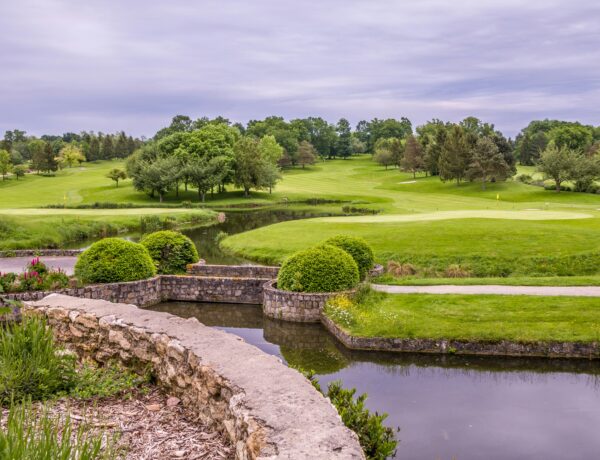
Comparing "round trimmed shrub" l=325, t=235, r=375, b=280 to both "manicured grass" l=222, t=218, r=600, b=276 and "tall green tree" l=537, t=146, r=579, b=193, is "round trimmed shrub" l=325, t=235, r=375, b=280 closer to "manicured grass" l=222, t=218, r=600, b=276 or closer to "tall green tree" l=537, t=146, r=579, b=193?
"manicured grass" l=222, t=218, r=600, b=276

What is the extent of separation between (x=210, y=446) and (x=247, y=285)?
14.8 m

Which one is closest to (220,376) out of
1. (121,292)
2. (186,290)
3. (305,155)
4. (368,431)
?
(368,431)

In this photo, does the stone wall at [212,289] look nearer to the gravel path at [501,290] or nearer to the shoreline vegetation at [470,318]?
the shoreline vegetation at [470,318]

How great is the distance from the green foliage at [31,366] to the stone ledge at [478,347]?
9.18 meters

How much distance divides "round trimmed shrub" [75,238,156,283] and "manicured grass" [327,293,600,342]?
25.3 feet

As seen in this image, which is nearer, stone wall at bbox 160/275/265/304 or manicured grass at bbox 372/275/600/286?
manicured grass at bbox 372/275/600/286

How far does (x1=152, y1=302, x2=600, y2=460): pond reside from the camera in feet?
32.1

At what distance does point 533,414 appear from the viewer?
11.0 metres

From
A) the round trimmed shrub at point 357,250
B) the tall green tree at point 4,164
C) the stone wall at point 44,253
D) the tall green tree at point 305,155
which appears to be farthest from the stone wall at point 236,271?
the tall green tree at point 305,155

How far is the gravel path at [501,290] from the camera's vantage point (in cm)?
1814

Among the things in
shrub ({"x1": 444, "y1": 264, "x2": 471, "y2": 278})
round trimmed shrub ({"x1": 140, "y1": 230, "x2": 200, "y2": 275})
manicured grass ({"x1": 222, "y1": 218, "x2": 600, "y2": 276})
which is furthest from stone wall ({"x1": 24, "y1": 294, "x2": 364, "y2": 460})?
manicured grass ({"x1": 222, "y1": 218, "x2": 600, "y2": 276})

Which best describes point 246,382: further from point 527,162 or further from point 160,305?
point 527,162

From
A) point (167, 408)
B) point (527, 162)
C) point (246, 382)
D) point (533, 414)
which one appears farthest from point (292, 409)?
point (527, 162)

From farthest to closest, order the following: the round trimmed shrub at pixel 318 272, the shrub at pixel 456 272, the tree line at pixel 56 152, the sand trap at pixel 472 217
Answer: the tree line at pixel 56 152 → the sand trap at pixel 472 217 → the shrub at pixel 456 272 → the round trimmed shrub at pixel 318 272
